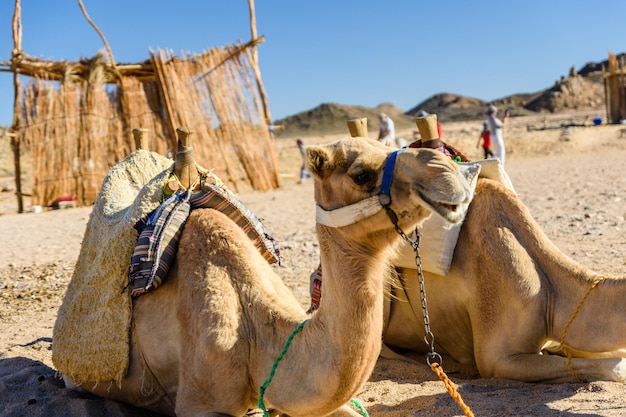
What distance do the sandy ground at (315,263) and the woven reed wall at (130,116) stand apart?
0.97 meters

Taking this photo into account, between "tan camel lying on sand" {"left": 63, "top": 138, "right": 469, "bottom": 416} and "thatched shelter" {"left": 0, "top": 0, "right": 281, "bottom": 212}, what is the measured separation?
11.2 metres

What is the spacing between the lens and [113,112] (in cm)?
1572

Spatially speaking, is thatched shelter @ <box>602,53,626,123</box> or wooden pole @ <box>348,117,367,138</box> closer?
wooden pole @ <box>348,117,367,138</box>

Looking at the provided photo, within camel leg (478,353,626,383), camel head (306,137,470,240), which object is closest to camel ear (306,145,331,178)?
A: camel head (306,137,470,240)

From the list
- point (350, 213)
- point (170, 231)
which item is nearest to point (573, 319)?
point (350, 213)

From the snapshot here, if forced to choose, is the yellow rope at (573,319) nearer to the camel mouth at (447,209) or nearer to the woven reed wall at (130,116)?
the camel mouth at (447,209)

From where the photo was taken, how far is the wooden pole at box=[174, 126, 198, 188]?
4.07m

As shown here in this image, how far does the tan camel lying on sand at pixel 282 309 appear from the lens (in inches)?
106

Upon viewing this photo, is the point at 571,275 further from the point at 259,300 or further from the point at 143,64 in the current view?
the point at 143,64

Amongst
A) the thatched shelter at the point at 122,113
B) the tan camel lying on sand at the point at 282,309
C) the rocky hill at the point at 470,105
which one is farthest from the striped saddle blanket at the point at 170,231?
the rocky hill at the point at 470,105

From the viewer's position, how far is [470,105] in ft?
273

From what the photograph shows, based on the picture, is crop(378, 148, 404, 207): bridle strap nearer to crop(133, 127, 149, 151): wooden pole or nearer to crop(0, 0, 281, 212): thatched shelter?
crop(133, 127, 149, 151): wooden pole

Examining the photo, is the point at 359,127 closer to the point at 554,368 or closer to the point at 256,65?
the point at 554,368

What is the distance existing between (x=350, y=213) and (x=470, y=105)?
272 feet
